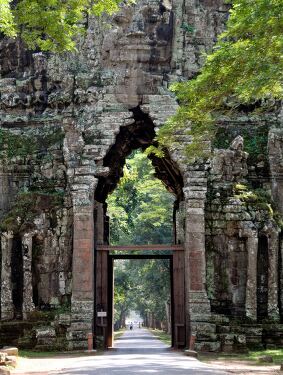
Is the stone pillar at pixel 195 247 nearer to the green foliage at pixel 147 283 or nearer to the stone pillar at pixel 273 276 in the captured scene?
the stone pillar at pixel 273 276

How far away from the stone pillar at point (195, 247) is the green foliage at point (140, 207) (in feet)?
53.9

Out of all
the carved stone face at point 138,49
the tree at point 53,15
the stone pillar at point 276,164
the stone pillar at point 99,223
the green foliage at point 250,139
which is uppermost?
the carved stone face at point 138,49

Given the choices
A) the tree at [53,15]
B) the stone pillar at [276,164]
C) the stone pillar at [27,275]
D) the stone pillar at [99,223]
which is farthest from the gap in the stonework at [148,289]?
the tree at [53,15]

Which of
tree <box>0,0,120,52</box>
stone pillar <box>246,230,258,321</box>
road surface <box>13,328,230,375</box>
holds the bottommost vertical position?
road surface <box>13,328,230,375</box>

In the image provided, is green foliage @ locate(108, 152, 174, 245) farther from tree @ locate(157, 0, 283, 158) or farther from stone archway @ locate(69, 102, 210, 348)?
tree @ locate(157, 0, 283, 158)

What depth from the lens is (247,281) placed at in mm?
19094

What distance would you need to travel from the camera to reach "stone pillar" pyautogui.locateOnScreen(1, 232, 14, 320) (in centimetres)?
1934

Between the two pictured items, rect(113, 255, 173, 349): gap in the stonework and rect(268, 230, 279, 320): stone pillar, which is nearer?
rect(268, 230, 279, 320): stone pillar

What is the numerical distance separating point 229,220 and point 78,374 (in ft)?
30.2

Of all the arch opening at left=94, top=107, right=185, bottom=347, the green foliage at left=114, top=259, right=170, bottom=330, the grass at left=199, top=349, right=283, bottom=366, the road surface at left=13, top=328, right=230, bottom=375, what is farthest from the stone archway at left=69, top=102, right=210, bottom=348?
the green foliage at left=114, top=259, right=170, bottom=330

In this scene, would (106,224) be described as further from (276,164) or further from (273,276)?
(273,276)

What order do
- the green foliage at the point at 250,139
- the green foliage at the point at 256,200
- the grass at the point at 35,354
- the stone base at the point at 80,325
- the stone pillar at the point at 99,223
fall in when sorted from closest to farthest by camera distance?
the grass at the point at 35,354, the stone base at the point at 80,325, the green foliage at the point at 256,200, the green foliage at the point at 250,139, the stone pillar at the point at 99,223

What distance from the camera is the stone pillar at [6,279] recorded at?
63.5 ft

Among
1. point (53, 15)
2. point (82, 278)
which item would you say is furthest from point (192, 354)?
point (53, 15)
